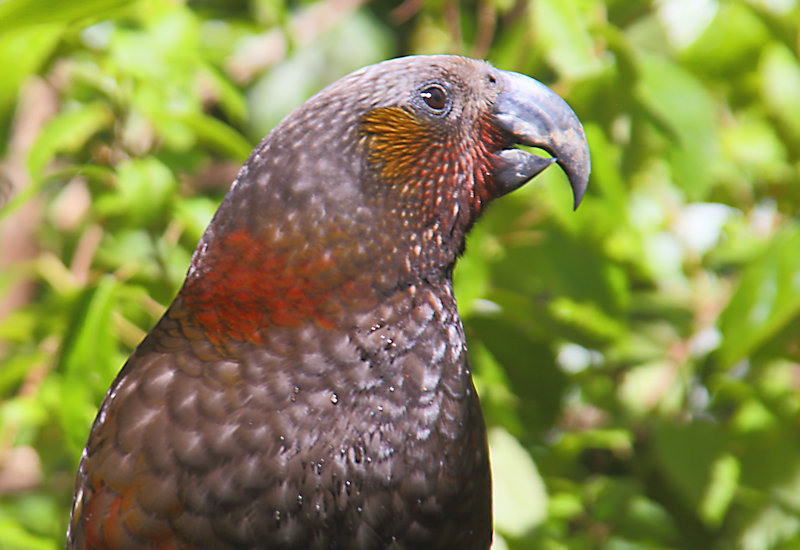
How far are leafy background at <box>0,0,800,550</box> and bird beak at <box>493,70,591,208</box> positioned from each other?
0.29m

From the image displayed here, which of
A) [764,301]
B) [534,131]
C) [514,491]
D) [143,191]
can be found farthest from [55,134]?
[764,301]

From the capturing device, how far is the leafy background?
61.7 inches

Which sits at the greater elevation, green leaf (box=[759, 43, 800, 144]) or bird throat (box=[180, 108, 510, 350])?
bird throat (box=[180, 108, 510, 350])

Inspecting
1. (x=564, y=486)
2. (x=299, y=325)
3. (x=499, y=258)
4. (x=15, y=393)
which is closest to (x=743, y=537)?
(x=564, y=486)

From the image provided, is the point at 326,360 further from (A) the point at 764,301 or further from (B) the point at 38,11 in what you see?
(A) the point at 764,301

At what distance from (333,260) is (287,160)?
147mm

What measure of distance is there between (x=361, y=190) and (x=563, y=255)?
729 millimetres

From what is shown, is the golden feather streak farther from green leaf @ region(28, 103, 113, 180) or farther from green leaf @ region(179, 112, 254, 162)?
green leaf @ region(28, 103, 113, 180)

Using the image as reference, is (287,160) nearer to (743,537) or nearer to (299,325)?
(299,325)

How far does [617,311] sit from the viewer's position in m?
1.76

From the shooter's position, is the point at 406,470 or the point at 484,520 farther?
the point at 484,520

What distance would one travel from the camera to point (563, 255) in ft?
5.65

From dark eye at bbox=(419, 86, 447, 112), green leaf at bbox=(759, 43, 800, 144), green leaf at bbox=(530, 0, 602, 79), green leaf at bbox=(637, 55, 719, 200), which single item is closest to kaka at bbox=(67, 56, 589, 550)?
dark eye at bbox=(419, 86, 447, 112)

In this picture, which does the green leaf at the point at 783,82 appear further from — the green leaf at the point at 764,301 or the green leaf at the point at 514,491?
the green leaf at the point at 514,491
